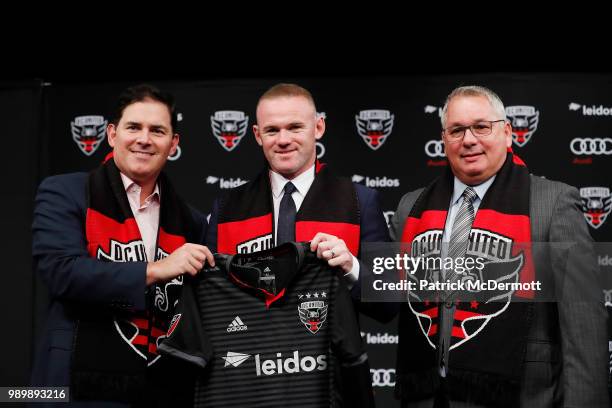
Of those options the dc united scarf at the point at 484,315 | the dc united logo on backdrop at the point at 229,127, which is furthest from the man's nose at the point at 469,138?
the dc united logo on backdrop at the point at 229,127

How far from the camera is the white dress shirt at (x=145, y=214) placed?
2.69 m

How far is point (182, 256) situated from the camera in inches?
91.3

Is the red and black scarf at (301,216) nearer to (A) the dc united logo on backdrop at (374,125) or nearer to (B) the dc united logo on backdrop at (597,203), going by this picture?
(A) the dc united logo on backdrop at (374,125)

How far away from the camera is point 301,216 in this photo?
101 inches

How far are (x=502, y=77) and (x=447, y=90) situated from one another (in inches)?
14.1

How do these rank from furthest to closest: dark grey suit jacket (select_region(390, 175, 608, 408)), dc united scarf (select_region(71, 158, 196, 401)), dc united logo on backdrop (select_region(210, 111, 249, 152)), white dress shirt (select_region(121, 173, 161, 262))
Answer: dc united logo on backdrop (select_region(210, 111, 249, 152))
white dress shirt (select_region(121, 173, 161, 262))
dc united scarf (select_region(71, 158, 196, 401))
dark grey suit jacket (select_region(390, 175, 608, 408))

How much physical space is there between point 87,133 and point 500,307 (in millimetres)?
3298

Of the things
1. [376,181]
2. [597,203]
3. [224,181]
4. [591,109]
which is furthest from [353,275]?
[591,109]

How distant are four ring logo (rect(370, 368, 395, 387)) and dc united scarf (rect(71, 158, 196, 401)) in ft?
7.20

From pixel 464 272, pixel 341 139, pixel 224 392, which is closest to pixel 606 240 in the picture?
pixel 341 139

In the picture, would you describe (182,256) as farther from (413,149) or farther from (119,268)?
(413,149)

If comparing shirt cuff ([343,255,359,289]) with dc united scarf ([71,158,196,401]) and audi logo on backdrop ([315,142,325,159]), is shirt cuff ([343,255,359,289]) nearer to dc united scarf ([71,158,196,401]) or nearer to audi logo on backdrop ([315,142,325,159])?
dc united scarf ([71,158,196,401])

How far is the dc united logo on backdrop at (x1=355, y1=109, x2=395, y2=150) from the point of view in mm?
4617

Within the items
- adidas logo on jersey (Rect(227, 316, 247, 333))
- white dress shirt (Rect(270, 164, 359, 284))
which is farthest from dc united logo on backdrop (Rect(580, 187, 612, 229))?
adidas logo on jersey (Rect(227, 316, 247, 333))
